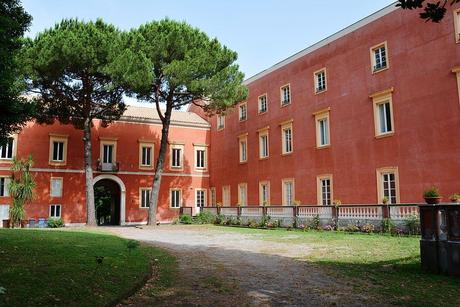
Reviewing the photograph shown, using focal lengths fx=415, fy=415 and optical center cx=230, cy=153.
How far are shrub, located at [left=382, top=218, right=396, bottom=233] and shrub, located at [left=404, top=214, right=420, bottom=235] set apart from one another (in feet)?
1.96

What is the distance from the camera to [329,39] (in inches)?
896

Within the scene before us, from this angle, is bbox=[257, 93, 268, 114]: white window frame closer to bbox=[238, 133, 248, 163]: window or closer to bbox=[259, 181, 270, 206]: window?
bbox=[238, 133, 248, 163]: window

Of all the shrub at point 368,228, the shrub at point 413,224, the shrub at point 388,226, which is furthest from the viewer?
the shrub at point 368,228

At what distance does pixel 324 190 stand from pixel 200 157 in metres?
14.4

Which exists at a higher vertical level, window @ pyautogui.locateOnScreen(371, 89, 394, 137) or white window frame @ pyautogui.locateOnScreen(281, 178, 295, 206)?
window @ pyautogui.locateOnScreen(371, 89, 394, 137)

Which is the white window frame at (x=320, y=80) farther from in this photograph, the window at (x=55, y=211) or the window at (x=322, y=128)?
the window at (x=55, y=211)

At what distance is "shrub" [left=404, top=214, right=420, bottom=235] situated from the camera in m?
14.7

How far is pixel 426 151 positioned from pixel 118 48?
17.0 metres

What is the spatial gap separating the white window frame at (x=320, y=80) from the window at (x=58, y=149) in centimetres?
1792

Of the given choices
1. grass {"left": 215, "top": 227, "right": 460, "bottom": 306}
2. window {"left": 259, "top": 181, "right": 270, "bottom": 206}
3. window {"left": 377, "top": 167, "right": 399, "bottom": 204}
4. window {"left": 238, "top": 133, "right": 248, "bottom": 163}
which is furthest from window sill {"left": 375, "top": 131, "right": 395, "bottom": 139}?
window {"left": 238, "top": 133, "right": 248, "bottom": 163}

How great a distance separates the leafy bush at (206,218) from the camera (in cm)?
2747

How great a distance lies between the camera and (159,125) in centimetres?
3334

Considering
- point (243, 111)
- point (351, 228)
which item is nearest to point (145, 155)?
point (243, 111)

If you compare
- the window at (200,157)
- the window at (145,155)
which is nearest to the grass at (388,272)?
the window at (145,155)
